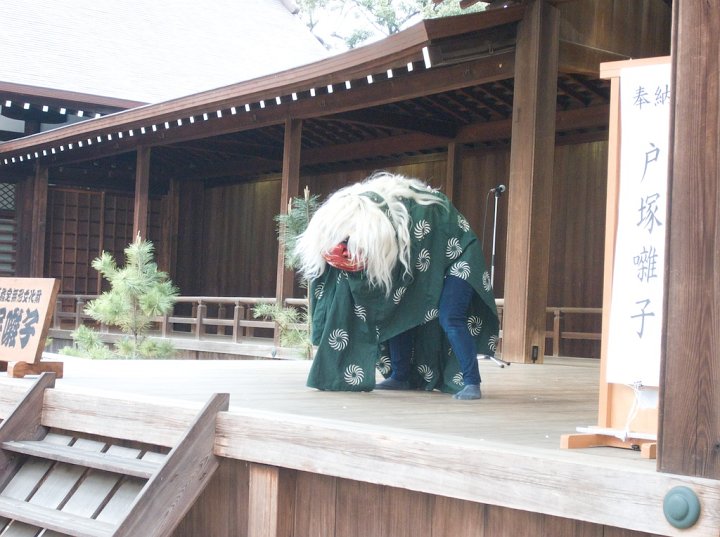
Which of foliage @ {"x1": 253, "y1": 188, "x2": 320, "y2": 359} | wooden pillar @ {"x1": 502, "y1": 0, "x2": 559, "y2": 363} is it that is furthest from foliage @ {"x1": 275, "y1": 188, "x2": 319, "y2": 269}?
wooden pillar @ {"x1": 502, "y1": 0, "x2": 559, "y2": 363}

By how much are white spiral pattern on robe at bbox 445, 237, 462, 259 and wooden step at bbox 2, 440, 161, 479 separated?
163 cm

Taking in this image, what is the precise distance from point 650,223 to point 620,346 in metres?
0.36

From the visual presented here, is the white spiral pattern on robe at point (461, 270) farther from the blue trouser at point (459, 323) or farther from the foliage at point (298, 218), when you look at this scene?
the foliage at point (298, 218)

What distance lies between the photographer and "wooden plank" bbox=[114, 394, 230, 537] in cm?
301

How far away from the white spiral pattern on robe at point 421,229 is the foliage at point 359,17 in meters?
19.3

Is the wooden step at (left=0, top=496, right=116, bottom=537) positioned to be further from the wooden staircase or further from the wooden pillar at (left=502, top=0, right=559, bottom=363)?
the wooden pillar at (left=502, top=0, right=559, bottom=363)

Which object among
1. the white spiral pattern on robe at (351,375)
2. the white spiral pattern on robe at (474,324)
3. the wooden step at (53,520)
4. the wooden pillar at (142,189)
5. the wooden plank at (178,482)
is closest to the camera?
the wooden plank at (178,482)

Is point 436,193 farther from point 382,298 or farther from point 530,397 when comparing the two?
point 530,397

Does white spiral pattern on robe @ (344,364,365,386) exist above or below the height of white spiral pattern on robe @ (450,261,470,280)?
below

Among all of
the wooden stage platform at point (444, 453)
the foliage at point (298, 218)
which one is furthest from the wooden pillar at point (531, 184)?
the wooden stage platform at point (444, 453)

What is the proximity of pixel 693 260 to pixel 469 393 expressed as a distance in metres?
2.12

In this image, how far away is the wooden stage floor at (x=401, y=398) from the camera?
119 inches

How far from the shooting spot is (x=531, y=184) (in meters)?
6.88

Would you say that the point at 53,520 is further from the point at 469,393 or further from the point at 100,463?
the point at 469,393
